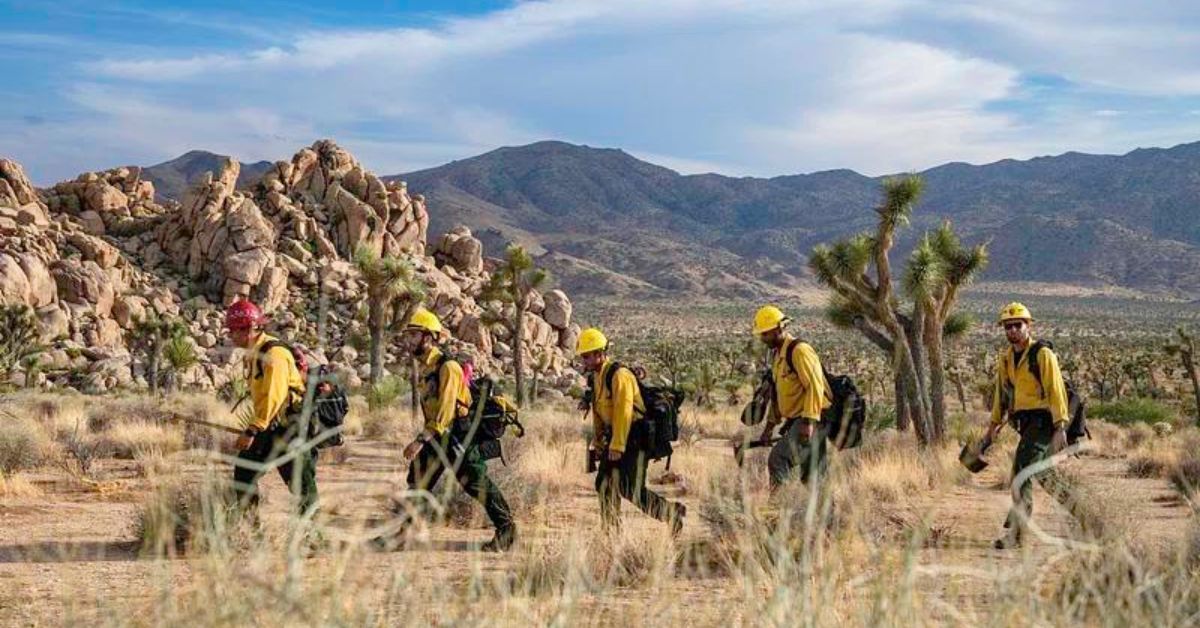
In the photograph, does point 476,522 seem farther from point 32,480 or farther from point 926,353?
point 926,353

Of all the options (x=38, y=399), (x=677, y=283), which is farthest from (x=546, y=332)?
(x=677, y=283)

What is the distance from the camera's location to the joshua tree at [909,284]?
54.6ft

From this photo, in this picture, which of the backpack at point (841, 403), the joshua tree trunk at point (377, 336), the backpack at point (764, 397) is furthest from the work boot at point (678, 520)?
the joshua tree trunk at point (377, 336)

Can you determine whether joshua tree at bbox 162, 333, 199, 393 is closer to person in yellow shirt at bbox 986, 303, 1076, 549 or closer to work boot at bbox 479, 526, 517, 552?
work boot at bbox 479, 526, 517, 552

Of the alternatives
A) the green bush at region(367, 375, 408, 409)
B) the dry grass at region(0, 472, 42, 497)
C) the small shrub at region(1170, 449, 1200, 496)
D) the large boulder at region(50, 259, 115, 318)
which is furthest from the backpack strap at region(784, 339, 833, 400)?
the large boulder at region(50, 259, 115, 318)

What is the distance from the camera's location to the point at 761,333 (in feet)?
27.4

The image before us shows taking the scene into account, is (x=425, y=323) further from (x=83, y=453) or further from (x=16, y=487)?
(x=83, y=453)

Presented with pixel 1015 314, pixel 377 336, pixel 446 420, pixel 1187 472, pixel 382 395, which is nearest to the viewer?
pixel 446 420

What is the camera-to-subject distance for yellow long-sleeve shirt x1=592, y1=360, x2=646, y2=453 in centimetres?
777

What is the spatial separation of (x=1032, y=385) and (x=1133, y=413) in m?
22.3

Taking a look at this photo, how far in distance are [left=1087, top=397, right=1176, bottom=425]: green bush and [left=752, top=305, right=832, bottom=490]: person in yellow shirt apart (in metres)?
21.6

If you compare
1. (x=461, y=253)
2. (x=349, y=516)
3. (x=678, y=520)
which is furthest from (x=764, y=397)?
(x=461, y=253)

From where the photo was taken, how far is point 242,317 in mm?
7113

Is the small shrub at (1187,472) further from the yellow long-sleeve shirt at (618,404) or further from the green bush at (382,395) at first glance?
the green bush at (382,395)
